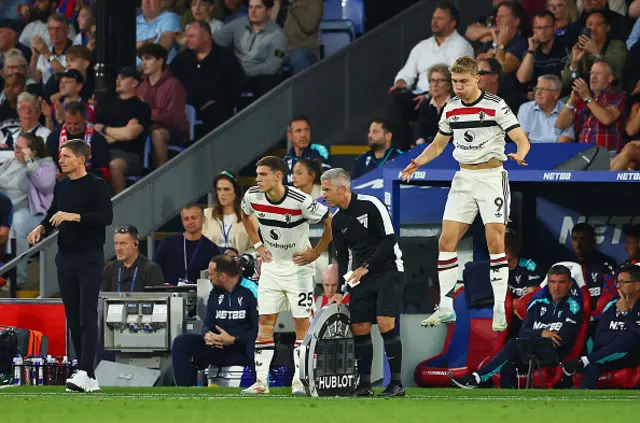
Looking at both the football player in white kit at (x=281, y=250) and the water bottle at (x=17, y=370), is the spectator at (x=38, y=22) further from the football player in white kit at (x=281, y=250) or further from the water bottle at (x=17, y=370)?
the football player in white kit at (x=281, y=250)

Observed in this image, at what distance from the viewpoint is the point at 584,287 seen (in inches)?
588

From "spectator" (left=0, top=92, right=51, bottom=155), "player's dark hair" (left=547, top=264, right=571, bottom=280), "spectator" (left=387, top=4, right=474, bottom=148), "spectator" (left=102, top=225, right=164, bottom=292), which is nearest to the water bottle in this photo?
"spectator" (left=102, top=225, right=164, bottom=292)

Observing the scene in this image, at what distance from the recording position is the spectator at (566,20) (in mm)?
16766

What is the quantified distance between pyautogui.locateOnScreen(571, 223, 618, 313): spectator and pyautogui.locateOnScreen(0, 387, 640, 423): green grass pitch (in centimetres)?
275

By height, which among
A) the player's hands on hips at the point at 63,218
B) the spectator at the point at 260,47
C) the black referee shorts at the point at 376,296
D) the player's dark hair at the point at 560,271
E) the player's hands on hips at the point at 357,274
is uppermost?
the spectator at the point at 260,47

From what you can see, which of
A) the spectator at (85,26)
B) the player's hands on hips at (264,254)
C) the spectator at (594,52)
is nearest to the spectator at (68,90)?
the spectator at (85,26)

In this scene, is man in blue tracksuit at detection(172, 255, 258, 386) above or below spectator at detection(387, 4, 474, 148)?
below

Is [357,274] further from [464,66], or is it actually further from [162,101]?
[162,101]

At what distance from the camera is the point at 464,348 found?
15.1 meters

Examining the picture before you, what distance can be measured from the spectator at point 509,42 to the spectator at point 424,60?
0.35 m

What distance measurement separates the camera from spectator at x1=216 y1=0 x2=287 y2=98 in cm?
1844

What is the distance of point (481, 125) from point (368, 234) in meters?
1.40

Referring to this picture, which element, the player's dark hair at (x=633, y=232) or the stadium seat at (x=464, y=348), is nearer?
the stadium seat at (x=464, y=348)

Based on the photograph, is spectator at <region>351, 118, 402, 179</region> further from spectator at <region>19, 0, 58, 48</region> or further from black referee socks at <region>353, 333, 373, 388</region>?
spectator at <region>19, 0, 58, 48</region>
